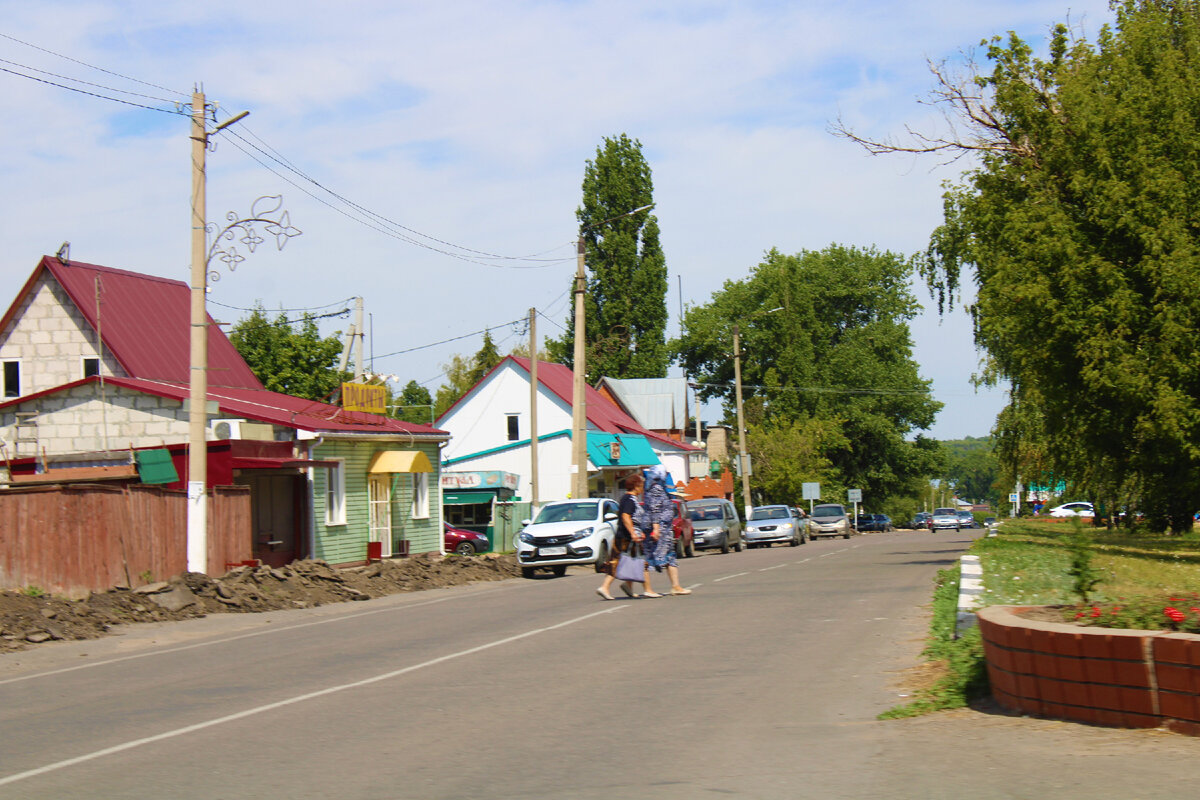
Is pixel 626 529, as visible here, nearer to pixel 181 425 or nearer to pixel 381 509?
pixel 181 425

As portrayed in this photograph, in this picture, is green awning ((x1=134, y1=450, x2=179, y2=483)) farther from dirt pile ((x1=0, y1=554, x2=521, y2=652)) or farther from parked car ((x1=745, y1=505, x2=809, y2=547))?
parked car ((x1=745, y1=505, x2=809, y2=547))

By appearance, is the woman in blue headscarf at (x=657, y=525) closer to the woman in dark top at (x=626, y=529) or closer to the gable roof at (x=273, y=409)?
the woman in dark top at (x=626, y=529)

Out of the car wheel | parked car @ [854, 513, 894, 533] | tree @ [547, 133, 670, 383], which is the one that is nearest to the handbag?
the car wheel

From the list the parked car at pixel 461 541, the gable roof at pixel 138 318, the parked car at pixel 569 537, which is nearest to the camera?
the parked car at pixel 569 537

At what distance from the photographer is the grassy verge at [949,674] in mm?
8523

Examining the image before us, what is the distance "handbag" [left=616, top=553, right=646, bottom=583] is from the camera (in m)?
18.5

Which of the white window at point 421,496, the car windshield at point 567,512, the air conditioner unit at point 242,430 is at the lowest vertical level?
the car windshield at point 567,512

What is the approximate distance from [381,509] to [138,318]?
26.1 ft

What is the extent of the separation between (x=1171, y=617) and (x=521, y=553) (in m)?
20.5

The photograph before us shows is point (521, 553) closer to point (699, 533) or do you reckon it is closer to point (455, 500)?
point (699, 533)

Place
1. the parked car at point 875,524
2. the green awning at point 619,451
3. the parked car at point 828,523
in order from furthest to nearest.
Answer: the parked car at point 875,524 → the parked car at point 828,523 → the green awning at point 619,451

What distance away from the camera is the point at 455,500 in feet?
160

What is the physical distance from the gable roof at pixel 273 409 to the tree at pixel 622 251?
3168 cm

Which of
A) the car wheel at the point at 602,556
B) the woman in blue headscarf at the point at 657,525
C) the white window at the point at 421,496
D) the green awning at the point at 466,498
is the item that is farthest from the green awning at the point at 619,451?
the woman in blue headscarf at the point at 657,525
